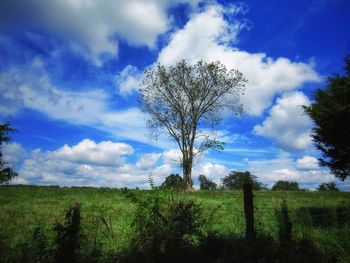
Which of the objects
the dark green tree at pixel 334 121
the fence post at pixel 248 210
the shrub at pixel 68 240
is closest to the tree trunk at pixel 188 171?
the dark green tree at pixel 334 121

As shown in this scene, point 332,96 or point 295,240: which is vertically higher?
point 332,96

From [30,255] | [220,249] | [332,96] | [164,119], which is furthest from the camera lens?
[164,119]

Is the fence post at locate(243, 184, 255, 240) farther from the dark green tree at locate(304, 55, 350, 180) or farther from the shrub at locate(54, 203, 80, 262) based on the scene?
the dark green tree at locate(304, 55, 350, 180)

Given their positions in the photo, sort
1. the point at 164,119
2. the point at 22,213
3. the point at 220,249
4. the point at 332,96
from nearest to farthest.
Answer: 1. the point at 220,249
2. the point at 22,213
3. the point at 332,96
4. the point at 164,119

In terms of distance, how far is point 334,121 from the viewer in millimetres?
18281

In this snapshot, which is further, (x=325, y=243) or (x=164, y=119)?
(x=164, y=119)

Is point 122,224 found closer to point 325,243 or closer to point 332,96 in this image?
point 325,243

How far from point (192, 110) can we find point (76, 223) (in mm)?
33732

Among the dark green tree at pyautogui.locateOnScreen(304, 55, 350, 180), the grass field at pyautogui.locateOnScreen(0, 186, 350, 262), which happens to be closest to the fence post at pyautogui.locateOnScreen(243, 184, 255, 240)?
the grass field at pyautogui.locateOnScreen(0, 186, 350, 262)

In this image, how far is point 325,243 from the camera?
321 inches

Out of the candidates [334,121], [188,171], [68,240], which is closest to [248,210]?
[68,240]

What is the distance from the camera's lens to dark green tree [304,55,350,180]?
18.0 meters

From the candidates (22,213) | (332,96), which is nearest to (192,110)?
(332,96)

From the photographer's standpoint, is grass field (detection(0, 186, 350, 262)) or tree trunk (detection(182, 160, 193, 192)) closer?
grass field (detection(0, 186, 350, 262))
